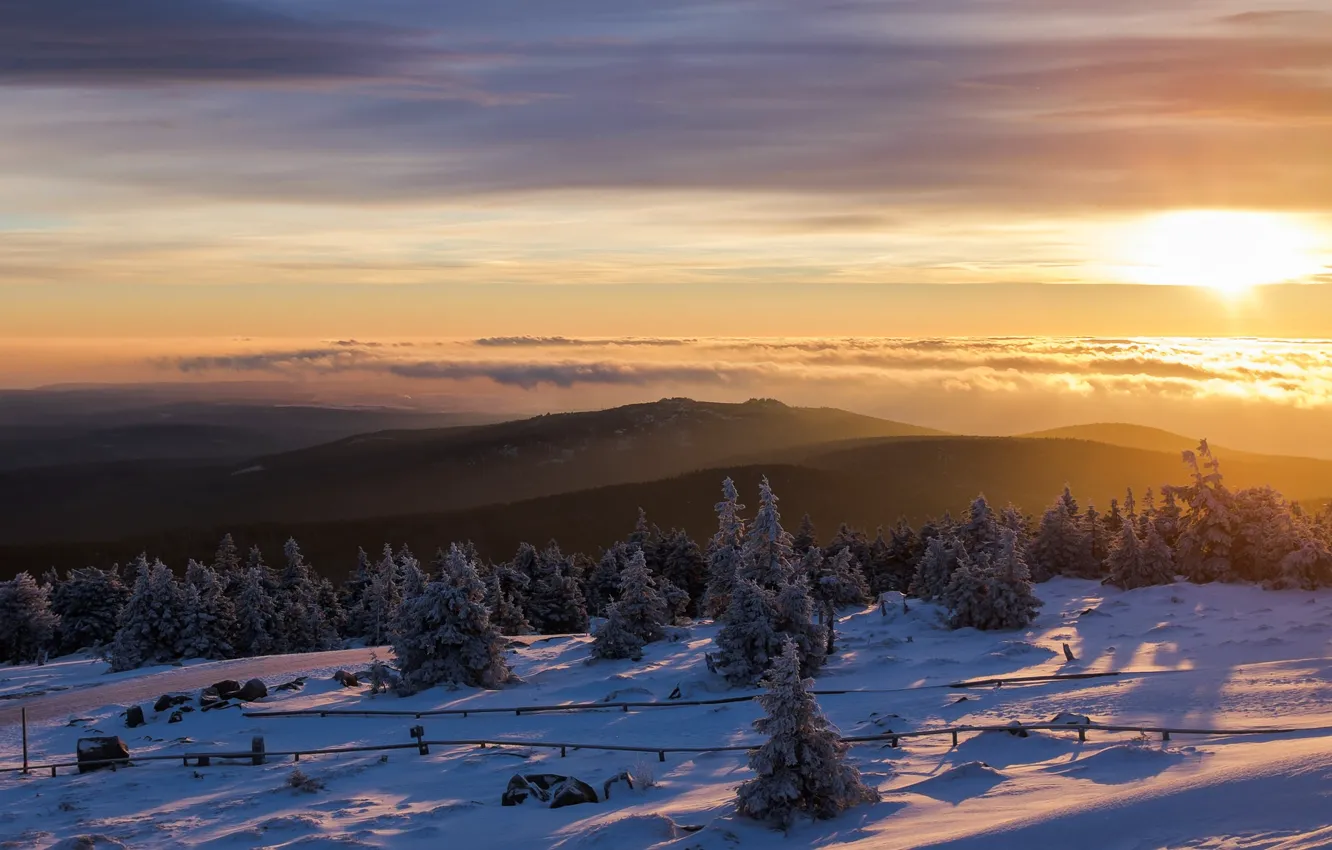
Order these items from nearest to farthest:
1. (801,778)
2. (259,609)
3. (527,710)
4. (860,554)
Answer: (801,778) → (527,710) → (259,609) → (860,554)

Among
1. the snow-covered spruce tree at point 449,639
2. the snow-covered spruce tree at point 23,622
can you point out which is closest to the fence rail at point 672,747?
the snow-covered spruce tree at point 449,639

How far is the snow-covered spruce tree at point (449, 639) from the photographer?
48.0 m

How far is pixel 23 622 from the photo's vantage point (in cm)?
7319

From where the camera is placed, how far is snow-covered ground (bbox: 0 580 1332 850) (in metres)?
23.7

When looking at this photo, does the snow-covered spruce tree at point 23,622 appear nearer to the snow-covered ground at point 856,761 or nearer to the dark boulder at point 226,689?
the snow-covered ground at point 856,761

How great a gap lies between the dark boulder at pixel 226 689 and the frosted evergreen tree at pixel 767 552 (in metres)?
24.0

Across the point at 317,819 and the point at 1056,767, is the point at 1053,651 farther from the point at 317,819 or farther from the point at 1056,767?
the point at 317,819

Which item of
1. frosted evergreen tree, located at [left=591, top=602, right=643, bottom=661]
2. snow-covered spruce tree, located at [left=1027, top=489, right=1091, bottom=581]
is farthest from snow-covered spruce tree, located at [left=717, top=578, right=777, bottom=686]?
snow-covered spruce tree, located at [left=1027, top=489, right=1091, bottom=581]

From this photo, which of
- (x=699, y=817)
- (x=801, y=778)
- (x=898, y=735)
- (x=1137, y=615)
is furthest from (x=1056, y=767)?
(x=1137, y=615)

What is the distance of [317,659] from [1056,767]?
1694 inches

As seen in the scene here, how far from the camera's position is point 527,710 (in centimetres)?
4206

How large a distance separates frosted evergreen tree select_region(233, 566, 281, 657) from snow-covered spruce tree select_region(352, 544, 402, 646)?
808 cm

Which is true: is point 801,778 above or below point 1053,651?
above

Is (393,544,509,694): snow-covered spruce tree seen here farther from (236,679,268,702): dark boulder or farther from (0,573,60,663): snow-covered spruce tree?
(0,573,60,663): snow-covered spruce tree
